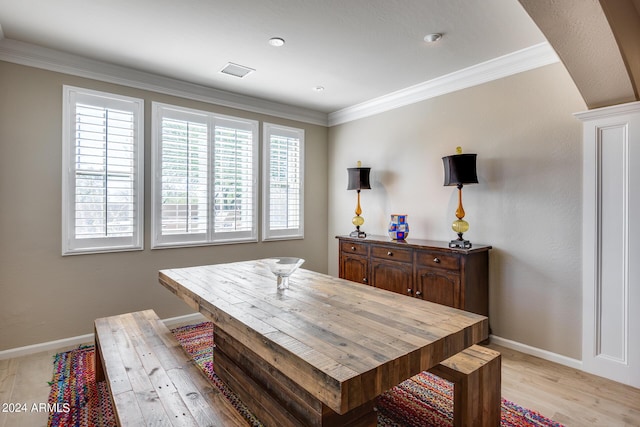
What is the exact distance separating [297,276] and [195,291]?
2.44 feet

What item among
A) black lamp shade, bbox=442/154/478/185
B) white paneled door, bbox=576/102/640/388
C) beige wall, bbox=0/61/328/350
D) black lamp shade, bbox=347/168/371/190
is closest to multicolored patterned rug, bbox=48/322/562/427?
beige wall, bbox=0/61/328/350

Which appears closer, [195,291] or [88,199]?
[195,291]

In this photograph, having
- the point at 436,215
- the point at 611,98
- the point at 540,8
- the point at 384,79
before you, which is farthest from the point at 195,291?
the point at 611,98

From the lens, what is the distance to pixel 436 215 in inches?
145

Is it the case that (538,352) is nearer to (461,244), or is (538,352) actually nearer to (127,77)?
(461,244)

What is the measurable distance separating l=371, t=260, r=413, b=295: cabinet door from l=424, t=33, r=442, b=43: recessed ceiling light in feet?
6.75

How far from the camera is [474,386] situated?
5.62ft

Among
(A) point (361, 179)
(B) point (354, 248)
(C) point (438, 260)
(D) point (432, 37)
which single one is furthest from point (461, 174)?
(B) point (354, 248)

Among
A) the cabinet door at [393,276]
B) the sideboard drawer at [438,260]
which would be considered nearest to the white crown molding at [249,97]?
the sideboard drawer at [438,260]

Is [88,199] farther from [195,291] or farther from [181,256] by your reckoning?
[195,291]

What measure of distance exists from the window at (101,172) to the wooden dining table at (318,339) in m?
1.33

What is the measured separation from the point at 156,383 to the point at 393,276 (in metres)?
2.47

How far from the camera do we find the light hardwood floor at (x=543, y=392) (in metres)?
Answer: 2.03

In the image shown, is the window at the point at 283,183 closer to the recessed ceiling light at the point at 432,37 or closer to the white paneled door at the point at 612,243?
the recessed ceiling light at the point at 432,37
